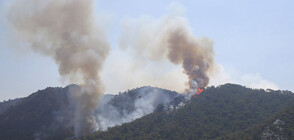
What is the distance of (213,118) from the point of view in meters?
98.7

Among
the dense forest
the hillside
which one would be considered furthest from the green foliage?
the hillside

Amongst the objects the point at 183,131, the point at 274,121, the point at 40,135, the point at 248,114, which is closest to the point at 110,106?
the point at 40,135

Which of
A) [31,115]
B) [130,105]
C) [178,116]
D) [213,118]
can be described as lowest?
[213,118]

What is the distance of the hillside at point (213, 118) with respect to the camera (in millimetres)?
89688

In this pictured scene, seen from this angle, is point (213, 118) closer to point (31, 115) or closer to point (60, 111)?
point (60, 111)

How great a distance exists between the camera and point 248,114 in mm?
98750

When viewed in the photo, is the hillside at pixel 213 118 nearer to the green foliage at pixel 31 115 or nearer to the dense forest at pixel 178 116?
the dense forest at pixel 178 116

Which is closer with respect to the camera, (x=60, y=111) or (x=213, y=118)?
(x=213, y=118)

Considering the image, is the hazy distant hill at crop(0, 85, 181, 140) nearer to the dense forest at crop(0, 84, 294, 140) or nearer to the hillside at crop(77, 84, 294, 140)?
the dense forest at crop(0, 84, 294, 140)

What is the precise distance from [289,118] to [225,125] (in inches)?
Result: 869

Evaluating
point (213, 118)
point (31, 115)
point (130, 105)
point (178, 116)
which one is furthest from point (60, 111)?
point (213, 118)

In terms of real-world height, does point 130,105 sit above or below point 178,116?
above

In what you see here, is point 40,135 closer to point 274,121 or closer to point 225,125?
point 225,125

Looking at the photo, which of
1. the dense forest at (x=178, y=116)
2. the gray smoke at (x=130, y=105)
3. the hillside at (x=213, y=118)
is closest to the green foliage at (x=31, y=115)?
the dense forest at (x=178, y=116)
